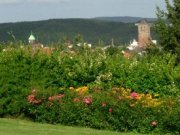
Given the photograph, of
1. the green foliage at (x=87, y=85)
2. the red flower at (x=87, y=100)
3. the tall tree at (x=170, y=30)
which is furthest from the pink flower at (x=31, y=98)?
the tall tree at (x=170, y=30)

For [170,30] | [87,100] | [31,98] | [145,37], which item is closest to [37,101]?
[31,98]

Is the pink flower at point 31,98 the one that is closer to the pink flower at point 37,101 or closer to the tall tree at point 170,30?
the pink flower at point 37,101

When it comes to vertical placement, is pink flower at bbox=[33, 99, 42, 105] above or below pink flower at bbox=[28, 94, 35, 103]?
below

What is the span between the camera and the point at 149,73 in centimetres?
1393

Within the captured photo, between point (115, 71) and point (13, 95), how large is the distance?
265 centimetres

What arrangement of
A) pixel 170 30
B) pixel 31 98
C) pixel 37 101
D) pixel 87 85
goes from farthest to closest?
pixel 170 30, pixel 87 85, pixel 31 98, pixel 37 101

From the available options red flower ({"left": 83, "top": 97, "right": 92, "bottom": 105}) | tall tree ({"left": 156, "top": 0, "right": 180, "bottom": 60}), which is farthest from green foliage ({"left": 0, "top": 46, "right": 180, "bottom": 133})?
tall tree ({"left": 156, "top": 0, "right": 180, "bottom": 60})

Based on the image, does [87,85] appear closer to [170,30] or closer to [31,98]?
[31,98]

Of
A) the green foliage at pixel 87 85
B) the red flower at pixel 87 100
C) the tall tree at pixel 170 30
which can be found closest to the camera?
the green foliage at pixel 87 85

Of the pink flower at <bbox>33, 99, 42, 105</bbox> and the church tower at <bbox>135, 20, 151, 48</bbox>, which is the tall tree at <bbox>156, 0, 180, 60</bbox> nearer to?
the church tower at <bbox>135, 20, 151, 48</bbox>

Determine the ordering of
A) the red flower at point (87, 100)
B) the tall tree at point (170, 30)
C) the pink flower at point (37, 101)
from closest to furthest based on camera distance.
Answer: the red flower at point (87, 100) → the pink flower at point (37, 101) → the tall tree at point (170, 30)

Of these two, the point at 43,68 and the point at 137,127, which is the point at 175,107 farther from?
the point at 43,68

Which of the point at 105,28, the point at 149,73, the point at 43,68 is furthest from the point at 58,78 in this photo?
the point at 105,28

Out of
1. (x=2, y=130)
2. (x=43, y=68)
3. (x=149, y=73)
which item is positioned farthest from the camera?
(x=43, y=68)
